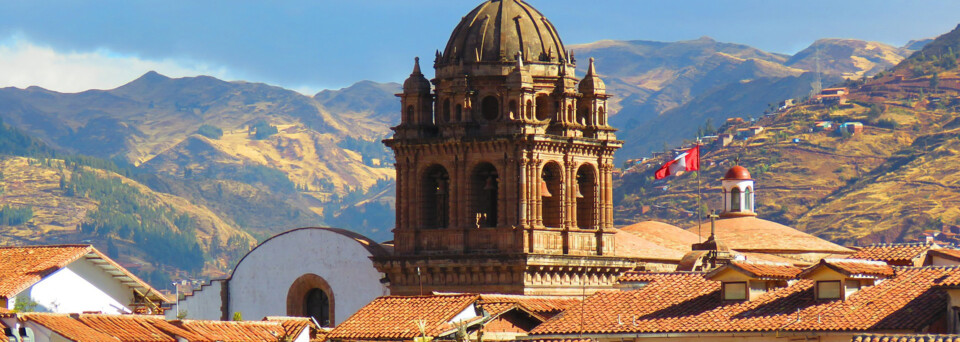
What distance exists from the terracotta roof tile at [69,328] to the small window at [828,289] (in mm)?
18636

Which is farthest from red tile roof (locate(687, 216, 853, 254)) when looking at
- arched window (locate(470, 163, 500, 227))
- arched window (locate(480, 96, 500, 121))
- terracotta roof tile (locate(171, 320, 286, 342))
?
terracotta roof tile (locate(171, 320, 286, 342))

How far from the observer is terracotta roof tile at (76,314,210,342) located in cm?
6006

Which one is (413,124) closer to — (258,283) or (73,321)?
(258,283)

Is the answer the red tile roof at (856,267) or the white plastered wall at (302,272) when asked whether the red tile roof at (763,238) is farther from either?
the red tile roof at (856,267)

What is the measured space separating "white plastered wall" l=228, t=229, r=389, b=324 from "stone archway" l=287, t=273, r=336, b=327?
22 centimetres

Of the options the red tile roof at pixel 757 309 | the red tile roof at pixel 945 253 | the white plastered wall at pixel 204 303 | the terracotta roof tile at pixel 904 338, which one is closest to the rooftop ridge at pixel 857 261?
the red tile roof at pixel 757 309

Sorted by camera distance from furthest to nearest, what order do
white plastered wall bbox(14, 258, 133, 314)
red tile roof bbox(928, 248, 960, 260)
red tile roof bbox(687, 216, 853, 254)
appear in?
red tile roof bbox(687, 216, 853, 254) < white plastered wall bbox(14, 258, 133, 314) < red tile roof bbox(928, 248, 960, 260)

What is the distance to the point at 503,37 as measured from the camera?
81.4 meters

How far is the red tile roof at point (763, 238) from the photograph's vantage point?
308ft

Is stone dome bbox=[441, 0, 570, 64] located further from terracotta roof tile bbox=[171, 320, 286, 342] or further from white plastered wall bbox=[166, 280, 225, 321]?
terracotta roof tile bbox=[171, 320, 286, 342]

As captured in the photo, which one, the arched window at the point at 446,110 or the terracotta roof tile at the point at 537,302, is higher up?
the arched window at the point at 446,110

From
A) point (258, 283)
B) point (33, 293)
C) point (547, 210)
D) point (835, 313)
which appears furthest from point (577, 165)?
point (835, 313)

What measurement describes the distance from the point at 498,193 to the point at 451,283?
3666mm

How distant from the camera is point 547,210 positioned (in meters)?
81.9
